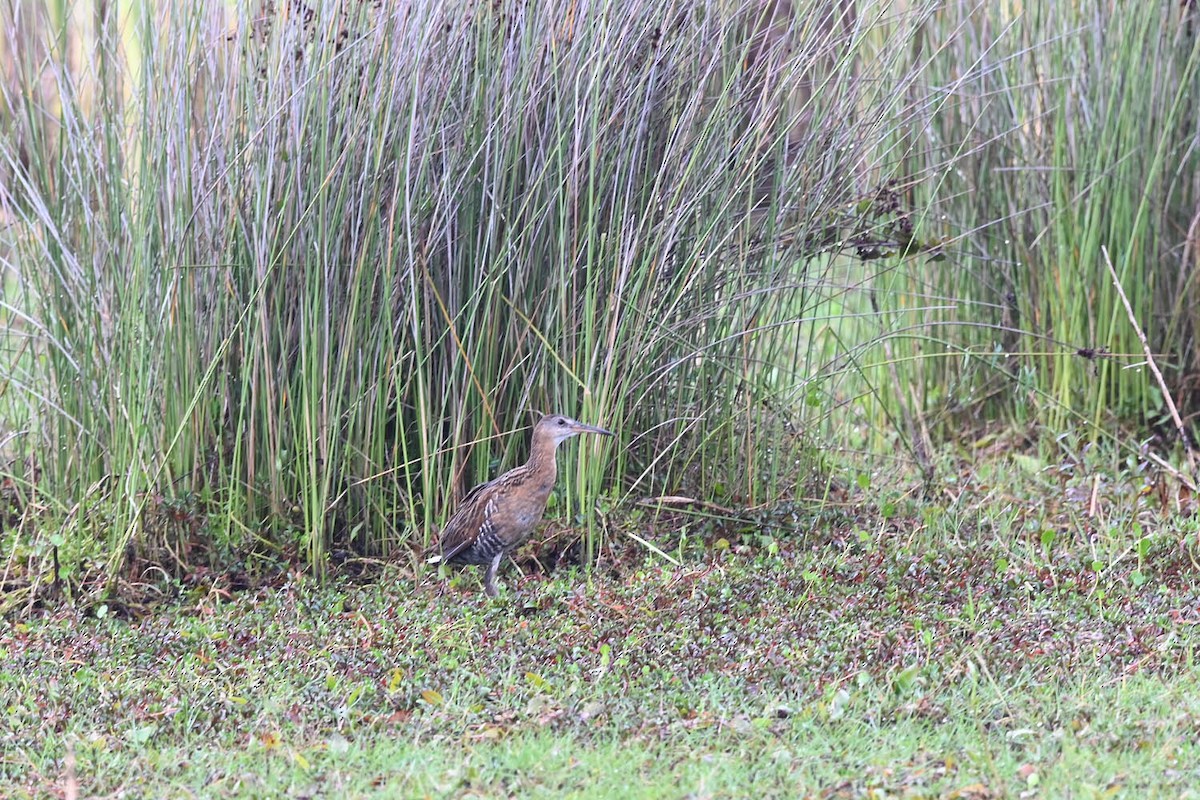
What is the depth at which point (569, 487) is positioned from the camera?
477 centimetres

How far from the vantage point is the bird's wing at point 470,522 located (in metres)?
4.48

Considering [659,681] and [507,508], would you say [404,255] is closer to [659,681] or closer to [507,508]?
[507,508]

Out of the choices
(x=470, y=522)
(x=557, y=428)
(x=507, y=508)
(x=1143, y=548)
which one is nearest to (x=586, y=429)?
(x=557, y=428)

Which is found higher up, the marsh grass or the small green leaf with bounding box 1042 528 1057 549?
the marsh grass

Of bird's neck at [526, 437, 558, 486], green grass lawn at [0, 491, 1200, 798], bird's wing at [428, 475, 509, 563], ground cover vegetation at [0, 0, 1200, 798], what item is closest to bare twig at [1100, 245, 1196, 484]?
ground cover vegetation at [0, 0, 1200, 798]

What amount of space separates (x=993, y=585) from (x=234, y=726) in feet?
6.84

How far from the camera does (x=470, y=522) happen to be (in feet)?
14.9

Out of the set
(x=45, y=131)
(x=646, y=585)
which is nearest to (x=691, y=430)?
(x=646, y=585)

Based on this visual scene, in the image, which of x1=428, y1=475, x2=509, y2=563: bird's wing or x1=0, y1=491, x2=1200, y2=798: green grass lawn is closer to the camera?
x1=0, y1=491, x2=1200, y2=798: green grass lawn

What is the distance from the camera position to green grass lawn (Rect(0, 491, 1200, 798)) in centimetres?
316

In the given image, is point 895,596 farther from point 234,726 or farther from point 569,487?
point 234,726

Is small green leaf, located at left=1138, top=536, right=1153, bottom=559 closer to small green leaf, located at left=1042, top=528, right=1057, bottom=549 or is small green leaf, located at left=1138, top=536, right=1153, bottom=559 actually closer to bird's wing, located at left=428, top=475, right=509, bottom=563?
small green leaf, located at left=1042, top=528, right=1057, bottom=549

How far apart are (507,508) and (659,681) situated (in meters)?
0.92

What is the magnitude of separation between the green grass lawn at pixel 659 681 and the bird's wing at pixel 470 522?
0.11 m
